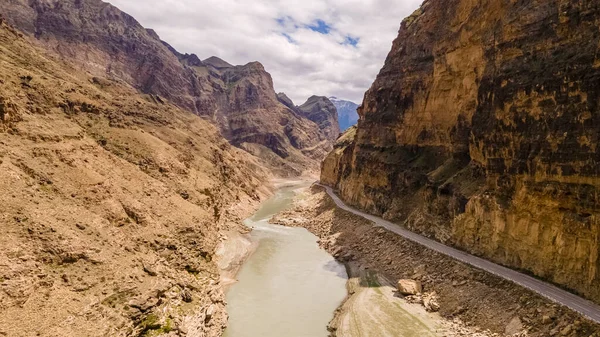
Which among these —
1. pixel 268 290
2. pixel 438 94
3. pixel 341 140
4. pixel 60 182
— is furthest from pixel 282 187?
pixel 60 182

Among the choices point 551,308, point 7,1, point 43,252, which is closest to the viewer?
point 43,252

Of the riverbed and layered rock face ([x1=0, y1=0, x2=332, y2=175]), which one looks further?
layered rock face ([x1=0, y1=0, x2=332, y2=175])

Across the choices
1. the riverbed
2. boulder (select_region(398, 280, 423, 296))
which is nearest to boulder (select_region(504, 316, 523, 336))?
boulder (select_region(398, 280, 423, 296))

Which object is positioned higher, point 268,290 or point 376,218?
point 376,218

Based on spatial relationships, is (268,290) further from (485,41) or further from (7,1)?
(7,1)

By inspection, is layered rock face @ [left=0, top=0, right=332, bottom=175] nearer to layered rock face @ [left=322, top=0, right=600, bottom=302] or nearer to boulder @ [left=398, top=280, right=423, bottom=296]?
layered rock face @ [left=322, top=0, right=600, bottom=302]

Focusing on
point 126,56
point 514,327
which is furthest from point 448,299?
point 126,56

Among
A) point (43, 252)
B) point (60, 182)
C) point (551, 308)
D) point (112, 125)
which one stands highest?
point (112, 125)

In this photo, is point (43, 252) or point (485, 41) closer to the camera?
point (43, 252)
